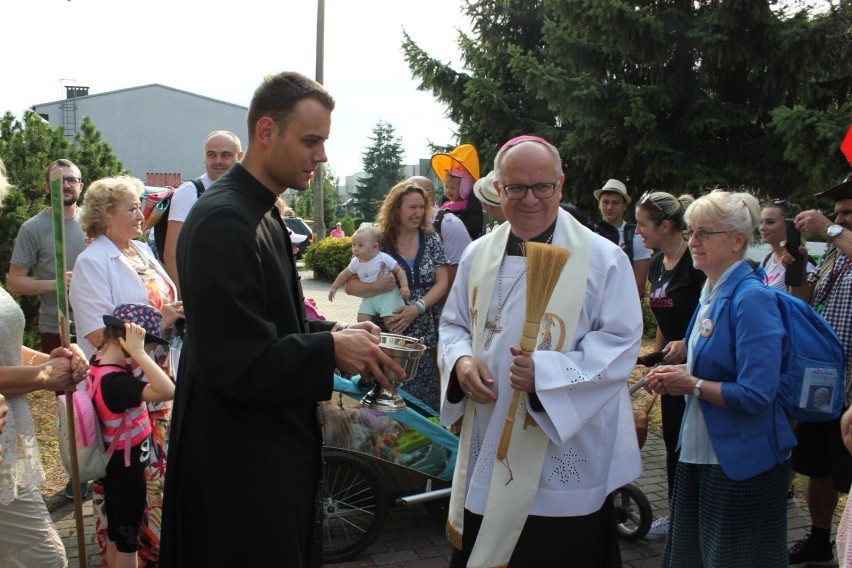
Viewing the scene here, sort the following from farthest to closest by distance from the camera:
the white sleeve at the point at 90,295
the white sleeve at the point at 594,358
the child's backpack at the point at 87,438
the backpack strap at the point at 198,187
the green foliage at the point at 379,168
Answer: the green foliage at the point at 379,168
the backpack strap at the point at 198,187
the white sleeve at the point at 90,295
the child's backpack at the point at 87,438
the white sleeve at the point at 594,358

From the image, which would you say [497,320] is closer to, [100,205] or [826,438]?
[100,205]

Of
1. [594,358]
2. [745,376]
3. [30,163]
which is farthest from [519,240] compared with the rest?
[30,163]

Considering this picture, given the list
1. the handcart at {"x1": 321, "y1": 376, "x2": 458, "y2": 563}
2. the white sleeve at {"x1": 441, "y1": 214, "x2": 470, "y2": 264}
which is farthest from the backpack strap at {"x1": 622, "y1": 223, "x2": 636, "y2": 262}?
the handcart at {"x1": 321, "y1": 376, "x2": 458, "y2": 563}

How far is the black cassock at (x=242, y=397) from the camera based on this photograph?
2.08 meters

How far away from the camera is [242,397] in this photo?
2.09m

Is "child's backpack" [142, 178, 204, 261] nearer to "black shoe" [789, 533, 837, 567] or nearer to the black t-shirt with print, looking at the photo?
the black t-shirt with print

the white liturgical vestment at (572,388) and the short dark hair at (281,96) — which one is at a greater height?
the short dark hair at (281,96)

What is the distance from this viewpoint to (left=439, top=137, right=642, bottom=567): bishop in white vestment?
2.79 metres

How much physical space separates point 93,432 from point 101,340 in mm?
486

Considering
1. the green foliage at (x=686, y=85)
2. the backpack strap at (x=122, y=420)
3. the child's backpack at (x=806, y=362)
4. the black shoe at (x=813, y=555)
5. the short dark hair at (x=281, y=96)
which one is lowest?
the black shoe at (x=813, y=555)

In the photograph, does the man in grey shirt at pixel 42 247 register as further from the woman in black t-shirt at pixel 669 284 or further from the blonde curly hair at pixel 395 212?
the woman in black t-shirt at pixel 669 284

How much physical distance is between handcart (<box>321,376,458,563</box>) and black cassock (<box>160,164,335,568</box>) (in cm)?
204

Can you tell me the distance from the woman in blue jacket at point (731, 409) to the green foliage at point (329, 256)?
60.9 feet

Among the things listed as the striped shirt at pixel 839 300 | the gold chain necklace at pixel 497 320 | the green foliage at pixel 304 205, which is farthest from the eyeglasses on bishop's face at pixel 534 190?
the green foliage at pixel 304 205
